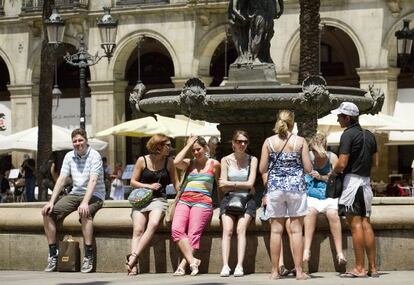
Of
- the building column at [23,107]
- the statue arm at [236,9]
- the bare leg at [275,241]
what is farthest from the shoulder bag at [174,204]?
the building column at [23,107]

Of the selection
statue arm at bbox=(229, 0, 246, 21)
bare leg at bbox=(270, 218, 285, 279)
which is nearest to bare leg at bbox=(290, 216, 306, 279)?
bare leg at bbox=(270, 218, 285, 279)

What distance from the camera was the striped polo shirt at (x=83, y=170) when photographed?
14.5 meters

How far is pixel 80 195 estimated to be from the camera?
1455cm

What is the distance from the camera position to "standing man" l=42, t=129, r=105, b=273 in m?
14.3

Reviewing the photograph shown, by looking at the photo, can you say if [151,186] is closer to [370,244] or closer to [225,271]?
[225,271]

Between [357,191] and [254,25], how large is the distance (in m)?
3.09

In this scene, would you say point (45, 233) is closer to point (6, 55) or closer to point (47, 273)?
point (47, 273)

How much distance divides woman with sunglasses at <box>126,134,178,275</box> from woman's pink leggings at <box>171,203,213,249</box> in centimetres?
24

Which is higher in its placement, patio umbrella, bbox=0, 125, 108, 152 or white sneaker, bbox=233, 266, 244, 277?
patio umbrella, bbox=0, 125, 108, 152

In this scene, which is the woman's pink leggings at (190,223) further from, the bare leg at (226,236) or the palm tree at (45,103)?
the palm tree at (45,103)

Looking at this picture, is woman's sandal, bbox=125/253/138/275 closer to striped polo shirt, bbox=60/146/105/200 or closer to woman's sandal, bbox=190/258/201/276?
woman's sandal, bbox=190/258/201/276

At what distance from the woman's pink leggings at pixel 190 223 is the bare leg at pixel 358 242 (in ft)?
5.14

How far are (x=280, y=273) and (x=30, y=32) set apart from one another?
32612 millimetres

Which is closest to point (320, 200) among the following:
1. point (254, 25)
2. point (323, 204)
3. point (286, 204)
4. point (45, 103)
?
point (323, 204)
